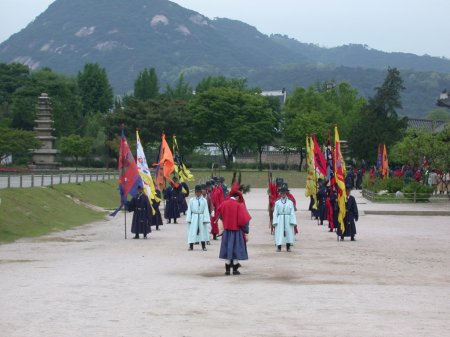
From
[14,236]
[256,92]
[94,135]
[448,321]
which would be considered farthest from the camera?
[256,92]

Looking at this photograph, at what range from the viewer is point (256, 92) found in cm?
10900

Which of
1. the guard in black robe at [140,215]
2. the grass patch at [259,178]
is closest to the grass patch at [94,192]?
the guard in black robe at [140,215]

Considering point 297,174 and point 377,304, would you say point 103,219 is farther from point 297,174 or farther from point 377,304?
point 297,174

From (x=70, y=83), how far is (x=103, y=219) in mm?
76958

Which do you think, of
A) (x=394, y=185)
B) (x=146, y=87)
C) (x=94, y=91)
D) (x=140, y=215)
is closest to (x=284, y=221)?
(x=140, y=215)

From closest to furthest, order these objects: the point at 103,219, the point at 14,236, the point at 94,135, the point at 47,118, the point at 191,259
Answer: the point at 191,259
the point at 14,236
the point at 103,219
the point at 47,118
the point at 94,135

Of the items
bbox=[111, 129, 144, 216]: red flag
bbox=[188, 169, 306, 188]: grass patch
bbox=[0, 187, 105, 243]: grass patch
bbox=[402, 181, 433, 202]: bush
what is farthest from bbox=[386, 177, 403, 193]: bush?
bbox=[111, 129, 144, 216]: red flag

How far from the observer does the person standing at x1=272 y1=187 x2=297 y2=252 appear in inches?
876

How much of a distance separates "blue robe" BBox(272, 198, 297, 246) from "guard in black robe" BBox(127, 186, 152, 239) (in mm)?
5497

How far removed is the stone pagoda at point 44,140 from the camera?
74625 millimetres

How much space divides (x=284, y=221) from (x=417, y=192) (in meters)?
26.2

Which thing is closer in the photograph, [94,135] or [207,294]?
[207,294]

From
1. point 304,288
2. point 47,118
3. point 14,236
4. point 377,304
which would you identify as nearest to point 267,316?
point 377,304

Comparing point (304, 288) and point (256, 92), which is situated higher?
point (256, 92)
